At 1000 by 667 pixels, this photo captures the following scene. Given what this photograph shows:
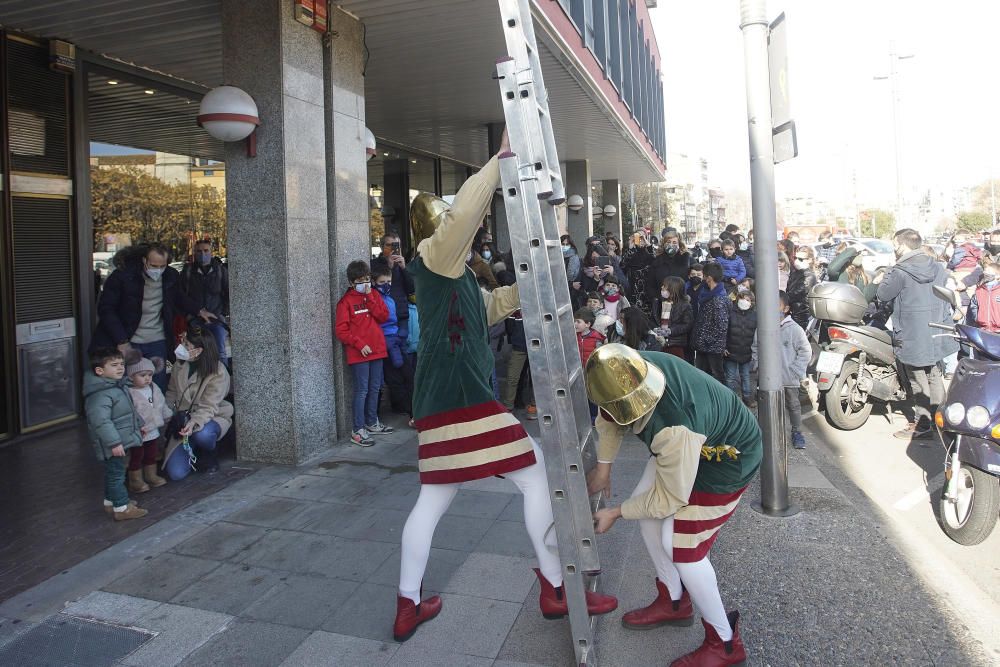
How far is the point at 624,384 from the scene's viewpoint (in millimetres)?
2666

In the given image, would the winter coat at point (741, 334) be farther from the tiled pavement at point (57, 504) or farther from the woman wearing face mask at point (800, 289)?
the tiled pavement at point (57, 504)

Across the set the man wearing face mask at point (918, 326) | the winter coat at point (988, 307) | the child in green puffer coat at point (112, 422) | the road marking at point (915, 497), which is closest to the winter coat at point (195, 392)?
the child in green puffer coat at point (112, 422)

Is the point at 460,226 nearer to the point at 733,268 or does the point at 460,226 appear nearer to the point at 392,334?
the point at 392,334

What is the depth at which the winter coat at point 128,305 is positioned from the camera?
6.23m

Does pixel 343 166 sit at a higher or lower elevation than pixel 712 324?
higher

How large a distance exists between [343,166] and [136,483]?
3.07 meters

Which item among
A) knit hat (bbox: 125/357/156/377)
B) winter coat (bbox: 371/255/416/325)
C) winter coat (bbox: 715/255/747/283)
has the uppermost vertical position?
winter coat (bbox: 715/255/747/283)

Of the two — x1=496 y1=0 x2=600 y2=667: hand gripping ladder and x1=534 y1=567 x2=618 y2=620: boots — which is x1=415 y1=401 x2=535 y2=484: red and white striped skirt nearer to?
x1=496 y1=0 x2=600 y2=667: hand gripping ladder

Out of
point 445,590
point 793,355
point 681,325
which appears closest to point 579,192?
point 681,325

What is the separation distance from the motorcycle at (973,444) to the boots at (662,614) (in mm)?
2084

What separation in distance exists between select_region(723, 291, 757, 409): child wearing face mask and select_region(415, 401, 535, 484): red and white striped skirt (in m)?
4.90

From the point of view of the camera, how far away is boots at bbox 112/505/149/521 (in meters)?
4.87

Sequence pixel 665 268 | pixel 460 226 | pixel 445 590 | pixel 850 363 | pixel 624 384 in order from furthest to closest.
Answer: pixel 665 268
pixel 850 363
pixel 445 590
pixel 460 226
pixel 624 384

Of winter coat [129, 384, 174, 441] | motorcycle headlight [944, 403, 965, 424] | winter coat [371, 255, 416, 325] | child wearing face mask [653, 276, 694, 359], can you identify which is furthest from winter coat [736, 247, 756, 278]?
winter coat [129, 384, 174, 441]
